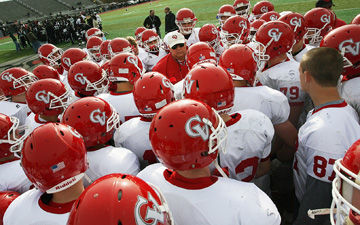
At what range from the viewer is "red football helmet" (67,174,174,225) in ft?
3.33

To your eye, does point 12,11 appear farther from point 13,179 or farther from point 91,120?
point 91,120

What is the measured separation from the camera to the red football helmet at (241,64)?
8.55 feet

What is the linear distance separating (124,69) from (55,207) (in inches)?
85.4

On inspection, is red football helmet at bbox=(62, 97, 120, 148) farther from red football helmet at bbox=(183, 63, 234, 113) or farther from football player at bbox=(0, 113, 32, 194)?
red football helmet at bbox=(183, 63, 234, 113)

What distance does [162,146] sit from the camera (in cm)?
153

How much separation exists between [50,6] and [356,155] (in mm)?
51764

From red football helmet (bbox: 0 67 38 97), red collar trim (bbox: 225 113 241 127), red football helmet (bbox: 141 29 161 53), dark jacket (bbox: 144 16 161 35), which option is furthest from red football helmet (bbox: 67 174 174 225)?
dark jacket (bbox: 144 16 161 35)

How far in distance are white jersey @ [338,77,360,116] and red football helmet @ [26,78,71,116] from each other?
318 cm

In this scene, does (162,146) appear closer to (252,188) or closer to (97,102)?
(252,188)

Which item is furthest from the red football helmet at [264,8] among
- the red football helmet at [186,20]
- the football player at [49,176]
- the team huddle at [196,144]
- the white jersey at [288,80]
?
the football player at [49,176]

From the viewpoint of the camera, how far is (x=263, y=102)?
257 centimetres

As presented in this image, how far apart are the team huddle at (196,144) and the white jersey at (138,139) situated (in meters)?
0.01

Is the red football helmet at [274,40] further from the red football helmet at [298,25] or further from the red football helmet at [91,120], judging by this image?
the red football helmet at [91,120]

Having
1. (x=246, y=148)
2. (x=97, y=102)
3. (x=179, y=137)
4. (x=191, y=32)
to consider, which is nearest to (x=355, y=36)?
(x=246, y=148)
